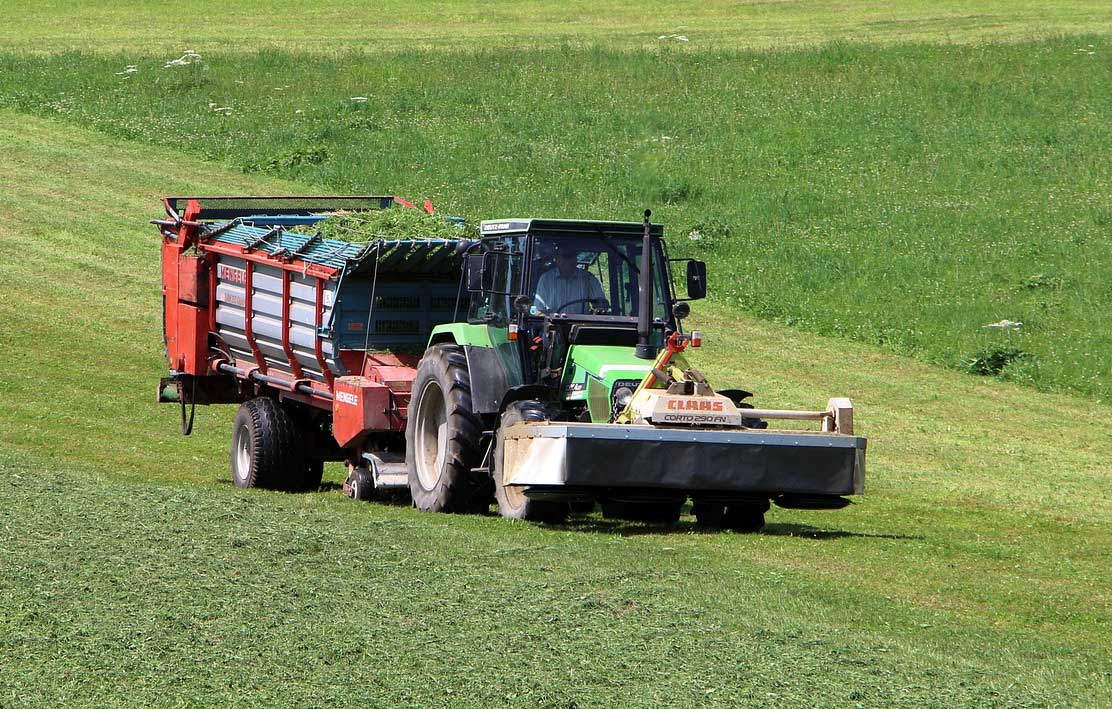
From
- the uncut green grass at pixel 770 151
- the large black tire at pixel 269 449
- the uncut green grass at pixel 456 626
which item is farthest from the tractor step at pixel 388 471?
the uncut green grass at pixel 770 151

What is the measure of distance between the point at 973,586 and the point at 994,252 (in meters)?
18.2

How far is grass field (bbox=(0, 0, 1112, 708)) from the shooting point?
27.2ft

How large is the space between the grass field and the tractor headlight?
99 centimetres

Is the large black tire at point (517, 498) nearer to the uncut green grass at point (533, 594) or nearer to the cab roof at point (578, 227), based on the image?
the uncut green grass at point (533, 594)

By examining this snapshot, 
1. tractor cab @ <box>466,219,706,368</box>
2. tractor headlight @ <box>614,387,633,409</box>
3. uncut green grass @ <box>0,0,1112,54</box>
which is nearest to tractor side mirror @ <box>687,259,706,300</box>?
tractor cab @ <box>466,219,706,368</box>

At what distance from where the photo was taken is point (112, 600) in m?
9.10

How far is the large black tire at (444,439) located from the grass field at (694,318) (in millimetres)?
562

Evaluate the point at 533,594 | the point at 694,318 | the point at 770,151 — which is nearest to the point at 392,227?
the point at 533,594

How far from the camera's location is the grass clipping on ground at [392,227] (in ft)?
50.5

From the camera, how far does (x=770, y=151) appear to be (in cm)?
3441

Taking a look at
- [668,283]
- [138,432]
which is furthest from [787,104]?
[668,283]

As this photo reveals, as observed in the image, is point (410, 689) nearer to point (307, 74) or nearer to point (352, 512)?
point (352, 512)

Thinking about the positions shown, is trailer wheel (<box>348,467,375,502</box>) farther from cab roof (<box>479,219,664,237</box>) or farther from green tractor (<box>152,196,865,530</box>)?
cab roof (<box>479,219,664,237</box>)

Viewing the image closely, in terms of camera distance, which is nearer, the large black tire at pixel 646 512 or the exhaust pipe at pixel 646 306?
the exhaust pipe at pixel 646 306
